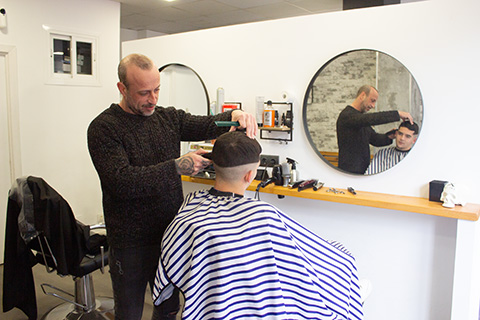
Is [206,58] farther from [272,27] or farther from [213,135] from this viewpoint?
[213,135]

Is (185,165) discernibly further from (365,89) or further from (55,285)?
(55,285)

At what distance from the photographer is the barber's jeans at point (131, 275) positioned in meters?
1.63

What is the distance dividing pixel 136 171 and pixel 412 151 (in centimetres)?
154

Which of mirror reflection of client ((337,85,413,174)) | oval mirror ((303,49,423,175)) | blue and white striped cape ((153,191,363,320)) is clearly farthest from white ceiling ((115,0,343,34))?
blue and white striped cape ((153,191,363,320))

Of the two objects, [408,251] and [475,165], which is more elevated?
[475,165]

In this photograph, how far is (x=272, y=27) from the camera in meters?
2.62

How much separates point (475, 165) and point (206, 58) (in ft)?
6.33

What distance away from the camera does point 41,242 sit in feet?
7.39

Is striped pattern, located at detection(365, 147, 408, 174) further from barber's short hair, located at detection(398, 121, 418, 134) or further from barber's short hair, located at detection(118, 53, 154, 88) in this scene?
barber's short hair, located at detection(118, 53, 154, 88)

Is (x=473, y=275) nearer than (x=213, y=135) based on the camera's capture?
No

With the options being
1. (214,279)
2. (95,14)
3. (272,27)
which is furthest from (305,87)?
(95,14)

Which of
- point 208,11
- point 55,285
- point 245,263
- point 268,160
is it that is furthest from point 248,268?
point 208,11

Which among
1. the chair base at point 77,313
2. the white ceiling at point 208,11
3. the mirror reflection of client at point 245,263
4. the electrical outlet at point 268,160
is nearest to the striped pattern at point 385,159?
the electrical outlet at point 268,160

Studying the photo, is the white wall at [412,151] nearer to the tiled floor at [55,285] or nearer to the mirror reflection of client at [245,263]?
the mirror reflection of client at [245,263]
